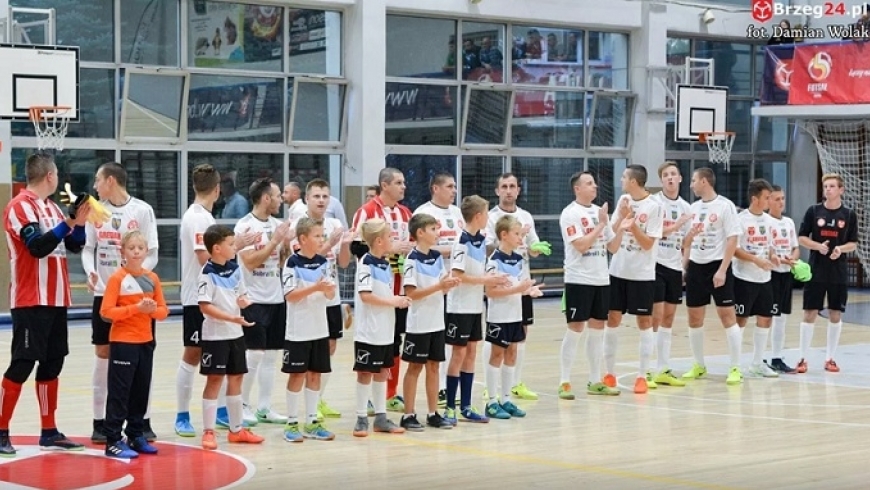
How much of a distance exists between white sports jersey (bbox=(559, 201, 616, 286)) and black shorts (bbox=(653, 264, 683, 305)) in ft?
4.23

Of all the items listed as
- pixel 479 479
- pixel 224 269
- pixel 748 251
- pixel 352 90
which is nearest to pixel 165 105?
pixel 352 90

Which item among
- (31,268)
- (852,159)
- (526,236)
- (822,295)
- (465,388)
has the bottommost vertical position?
(465,388)

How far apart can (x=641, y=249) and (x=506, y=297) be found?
6.41ft

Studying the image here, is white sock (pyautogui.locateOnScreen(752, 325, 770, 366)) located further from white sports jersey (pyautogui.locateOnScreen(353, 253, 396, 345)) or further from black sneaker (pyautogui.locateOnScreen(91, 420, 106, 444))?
black sneaker (pyautogui.locateOnScreen(91, 420, 106, 444))

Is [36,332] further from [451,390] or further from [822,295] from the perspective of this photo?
[822,295]

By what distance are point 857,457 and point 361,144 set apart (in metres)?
13.1

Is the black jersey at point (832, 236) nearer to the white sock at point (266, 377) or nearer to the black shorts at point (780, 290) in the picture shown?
the black shorts at point (780, 290)

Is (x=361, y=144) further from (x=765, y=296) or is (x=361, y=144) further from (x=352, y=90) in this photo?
(x=765, y=296)

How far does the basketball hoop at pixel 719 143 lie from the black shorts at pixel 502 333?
13.1 m

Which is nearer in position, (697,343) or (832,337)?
(697,343)

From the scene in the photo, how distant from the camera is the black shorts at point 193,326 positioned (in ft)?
29.8

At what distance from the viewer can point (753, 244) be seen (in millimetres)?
12734

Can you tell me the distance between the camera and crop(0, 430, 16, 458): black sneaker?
842 cm

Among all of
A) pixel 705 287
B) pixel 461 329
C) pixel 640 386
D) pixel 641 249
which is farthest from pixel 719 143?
pixel 461 329
